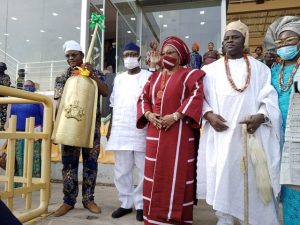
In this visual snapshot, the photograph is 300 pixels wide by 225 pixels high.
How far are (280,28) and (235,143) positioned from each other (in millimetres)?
1036

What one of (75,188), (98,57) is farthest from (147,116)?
(98,57)

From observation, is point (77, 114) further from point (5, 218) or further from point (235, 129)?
point (5, 218)

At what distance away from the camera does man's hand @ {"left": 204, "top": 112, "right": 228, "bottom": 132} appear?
275cm

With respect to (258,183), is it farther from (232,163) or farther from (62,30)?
(62,30)

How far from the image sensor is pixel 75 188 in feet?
12.1

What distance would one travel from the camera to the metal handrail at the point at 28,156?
115 inches

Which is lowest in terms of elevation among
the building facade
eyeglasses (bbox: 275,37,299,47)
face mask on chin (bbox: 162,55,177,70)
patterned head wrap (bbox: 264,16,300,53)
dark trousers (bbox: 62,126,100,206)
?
dark trousers (bbox: 62,126,100,206)

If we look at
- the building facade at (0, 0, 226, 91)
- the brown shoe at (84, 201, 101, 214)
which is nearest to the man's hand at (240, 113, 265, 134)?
the brown shoe at (84, 201, 101, 214)

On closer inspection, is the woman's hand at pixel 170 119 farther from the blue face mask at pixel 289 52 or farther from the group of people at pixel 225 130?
the blue face mask at pixel 289 52

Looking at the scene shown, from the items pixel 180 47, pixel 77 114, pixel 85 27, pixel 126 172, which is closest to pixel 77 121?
pixel 77 114

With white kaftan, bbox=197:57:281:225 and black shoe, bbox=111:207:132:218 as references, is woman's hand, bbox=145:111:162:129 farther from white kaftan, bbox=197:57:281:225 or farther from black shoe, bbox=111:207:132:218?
black shoe, bbox=111:207:132:218

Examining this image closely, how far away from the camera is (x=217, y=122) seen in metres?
2.75

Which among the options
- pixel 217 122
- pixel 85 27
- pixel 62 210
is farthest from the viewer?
pixel 85 27

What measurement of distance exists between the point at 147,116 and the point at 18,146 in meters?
3.08
